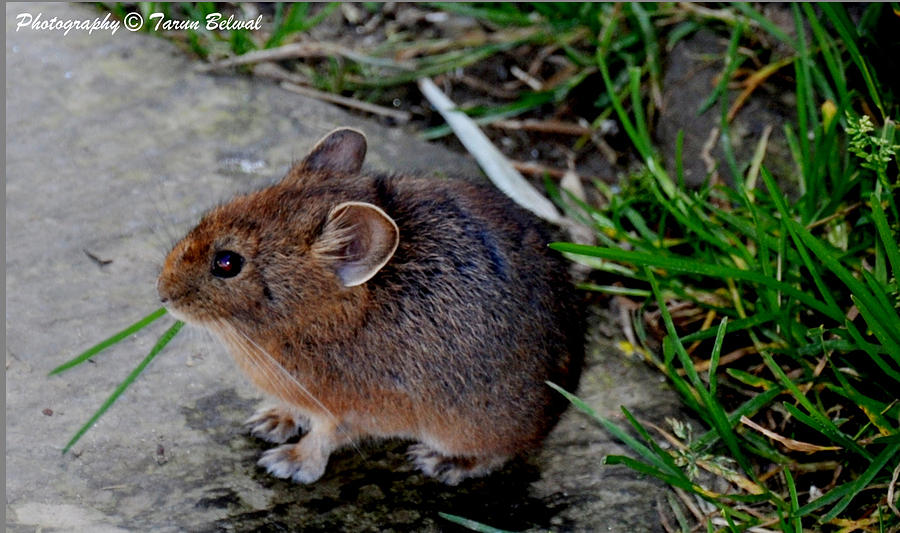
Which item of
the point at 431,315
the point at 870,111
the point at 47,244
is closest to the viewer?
the point at 431,315

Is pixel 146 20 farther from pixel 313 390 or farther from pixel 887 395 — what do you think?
pixel 887 395

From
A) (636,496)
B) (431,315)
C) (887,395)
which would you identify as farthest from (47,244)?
(887,395)

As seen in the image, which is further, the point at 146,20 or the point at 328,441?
the point at 146,20

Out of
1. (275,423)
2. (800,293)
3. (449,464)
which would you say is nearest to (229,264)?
(275,423)

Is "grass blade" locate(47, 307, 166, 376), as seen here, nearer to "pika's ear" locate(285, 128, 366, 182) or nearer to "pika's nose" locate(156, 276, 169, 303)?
"pika's nose" locate(156, 276, 169, 303)

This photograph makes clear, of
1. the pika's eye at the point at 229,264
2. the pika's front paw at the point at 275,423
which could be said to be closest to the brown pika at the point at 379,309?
the pika's eye at the point at 229,264

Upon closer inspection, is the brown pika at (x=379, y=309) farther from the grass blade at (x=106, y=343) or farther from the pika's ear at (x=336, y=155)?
the grass blade at (x=106, y=343)
